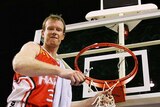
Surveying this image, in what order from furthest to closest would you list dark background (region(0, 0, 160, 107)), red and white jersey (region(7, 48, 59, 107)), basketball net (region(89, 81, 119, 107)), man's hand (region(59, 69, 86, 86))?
1. dark background (region(0, 0, 160, 107))
2. basketball net (region(89, 81, 119, 107))
3. red and white jersey (region(7, 48, 59, 107))
4. man's hand (region(59, 69, 86, 86))

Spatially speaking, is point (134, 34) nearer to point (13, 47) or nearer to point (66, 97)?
point (66, 97)

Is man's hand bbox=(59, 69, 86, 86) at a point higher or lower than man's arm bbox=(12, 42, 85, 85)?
lower

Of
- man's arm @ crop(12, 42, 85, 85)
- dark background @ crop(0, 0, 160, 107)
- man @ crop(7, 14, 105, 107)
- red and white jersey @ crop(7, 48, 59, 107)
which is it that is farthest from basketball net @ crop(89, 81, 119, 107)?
dark background @ crop(0, 0, 160, 107)

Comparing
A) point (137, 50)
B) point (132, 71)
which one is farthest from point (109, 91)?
point (137, 50)

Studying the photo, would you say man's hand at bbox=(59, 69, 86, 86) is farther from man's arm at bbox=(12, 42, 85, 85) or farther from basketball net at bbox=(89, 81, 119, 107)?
basketball net at bbox=(89, 81, 119, 107)

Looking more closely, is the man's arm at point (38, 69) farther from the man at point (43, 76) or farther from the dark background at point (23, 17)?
the dark background at point (23, 17)

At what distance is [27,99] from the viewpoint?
1.76 metres

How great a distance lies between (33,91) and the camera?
5.88 ft

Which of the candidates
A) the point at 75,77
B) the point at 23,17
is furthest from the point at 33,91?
the point at 23,17

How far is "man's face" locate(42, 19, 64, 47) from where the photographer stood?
2.01 metres

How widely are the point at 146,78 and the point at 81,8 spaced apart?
10.6 ft

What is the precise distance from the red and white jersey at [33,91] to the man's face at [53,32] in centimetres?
14

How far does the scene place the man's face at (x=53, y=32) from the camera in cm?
201

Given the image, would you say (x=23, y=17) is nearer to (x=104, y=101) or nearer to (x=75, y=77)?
(x=104, y=101)
